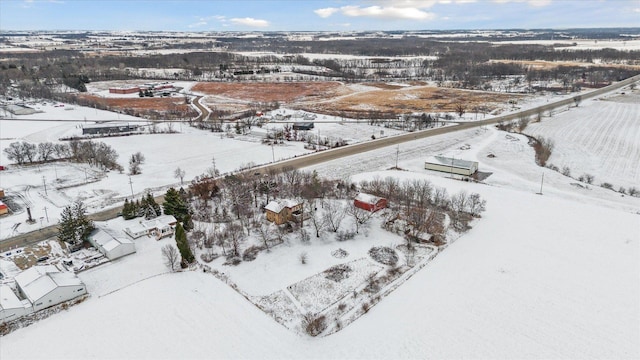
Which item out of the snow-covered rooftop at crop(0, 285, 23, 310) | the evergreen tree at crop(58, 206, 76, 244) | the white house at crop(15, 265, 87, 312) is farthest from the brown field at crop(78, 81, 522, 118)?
the snow-covered rooftop at crop(0, 285, 23, 310)

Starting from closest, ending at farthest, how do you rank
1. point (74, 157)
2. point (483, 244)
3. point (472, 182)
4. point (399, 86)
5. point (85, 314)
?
point (85, 314) → point (483, 244) → point (472, 182) → point (74, 157) → point (399, 86)

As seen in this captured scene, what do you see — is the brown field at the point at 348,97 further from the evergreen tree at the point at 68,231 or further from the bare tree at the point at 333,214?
the evergreen tree at the point at 68,231

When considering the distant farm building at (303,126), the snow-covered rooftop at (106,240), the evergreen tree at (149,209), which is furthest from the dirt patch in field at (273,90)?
the snow-covered rooftop at (106,240)

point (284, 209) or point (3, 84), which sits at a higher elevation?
point (3, 84)

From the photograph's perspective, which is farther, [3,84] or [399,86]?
[399,86]

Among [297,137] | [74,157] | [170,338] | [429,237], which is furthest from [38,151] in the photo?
[429,237]

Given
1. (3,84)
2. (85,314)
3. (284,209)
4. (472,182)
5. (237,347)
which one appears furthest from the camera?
(3,84)

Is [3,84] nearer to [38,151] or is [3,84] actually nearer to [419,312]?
[38,151]
